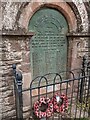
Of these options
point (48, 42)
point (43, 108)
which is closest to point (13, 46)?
point (48, 42)

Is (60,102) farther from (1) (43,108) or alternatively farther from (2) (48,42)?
(2) (48,42)

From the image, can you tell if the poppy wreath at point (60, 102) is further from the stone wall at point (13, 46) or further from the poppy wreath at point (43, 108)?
the stone wall at point (13, 46)

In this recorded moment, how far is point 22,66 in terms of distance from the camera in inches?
111

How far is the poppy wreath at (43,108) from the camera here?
2.91m

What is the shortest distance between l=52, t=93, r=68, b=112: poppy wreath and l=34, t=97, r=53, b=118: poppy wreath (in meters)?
0.15

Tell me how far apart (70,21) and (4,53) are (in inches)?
54.2

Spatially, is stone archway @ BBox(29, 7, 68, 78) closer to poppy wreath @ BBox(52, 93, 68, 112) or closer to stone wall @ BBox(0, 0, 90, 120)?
stone wall @ BBox(0, 0, 90, 120)

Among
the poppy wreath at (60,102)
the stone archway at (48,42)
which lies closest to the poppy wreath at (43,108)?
the poppy wreath at (60,102)

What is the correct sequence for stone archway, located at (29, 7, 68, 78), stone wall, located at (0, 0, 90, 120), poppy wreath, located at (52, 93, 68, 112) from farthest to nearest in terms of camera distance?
poppy wreath, located at (52, 93, 68, 112), stone archway, located at (29, 7, 68, 78), stone wall, located at (0, 0, 90, 120)

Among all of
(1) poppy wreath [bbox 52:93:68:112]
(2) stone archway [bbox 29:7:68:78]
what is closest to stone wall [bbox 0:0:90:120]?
(2) stone archway [bbox 29:7:68:78]

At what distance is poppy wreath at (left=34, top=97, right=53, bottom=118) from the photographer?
2914 mm

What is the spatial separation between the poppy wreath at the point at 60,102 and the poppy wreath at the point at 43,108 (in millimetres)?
147

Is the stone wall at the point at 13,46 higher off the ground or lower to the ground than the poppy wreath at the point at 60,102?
higher

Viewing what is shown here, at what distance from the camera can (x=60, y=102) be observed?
3.21m
